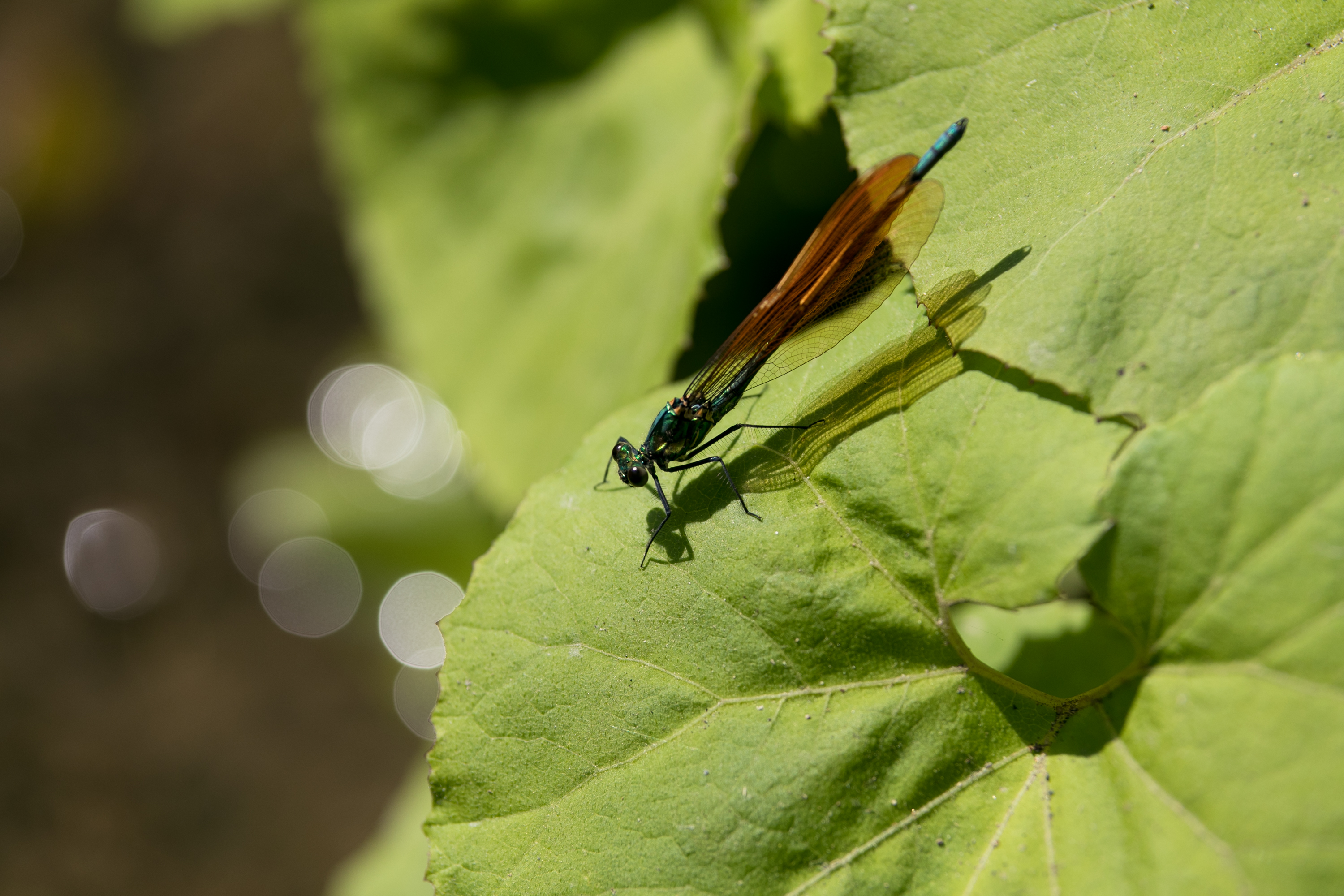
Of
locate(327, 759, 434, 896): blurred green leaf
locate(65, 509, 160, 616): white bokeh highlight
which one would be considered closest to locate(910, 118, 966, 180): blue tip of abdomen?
locate(327, 759, 434, 896): blurred green leaf

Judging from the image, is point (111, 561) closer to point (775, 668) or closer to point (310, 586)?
point (310, 586)

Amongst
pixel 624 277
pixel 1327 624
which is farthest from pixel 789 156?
pixel 1327 624

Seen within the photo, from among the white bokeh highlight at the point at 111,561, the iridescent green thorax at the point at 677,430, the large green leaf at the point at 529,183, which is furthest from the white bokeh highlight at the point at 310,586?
the iridescent green thorax at the point at 677,430

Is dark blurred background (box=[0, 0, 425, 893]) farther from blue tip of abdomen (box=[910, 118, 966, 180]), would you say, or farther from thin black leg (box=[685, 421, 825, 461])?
blue tip of abdomen (box=[910, 118, 966, 180])

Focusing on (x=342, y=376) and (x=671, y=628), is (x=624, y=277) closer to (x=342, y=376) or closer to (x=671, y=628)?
(x=671, y=628)

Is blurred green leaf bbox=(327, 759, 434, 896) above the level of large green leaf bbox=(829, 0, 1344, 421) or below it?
below

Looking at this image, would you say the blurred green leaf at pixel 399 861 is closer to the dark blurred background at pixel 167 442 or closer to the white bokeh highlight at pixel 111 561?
the dark blurred background at pixel 167 442

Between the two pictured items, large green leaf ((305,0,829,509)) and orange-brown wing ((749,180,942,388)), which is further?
large green leaf ((305,0,829,509))
